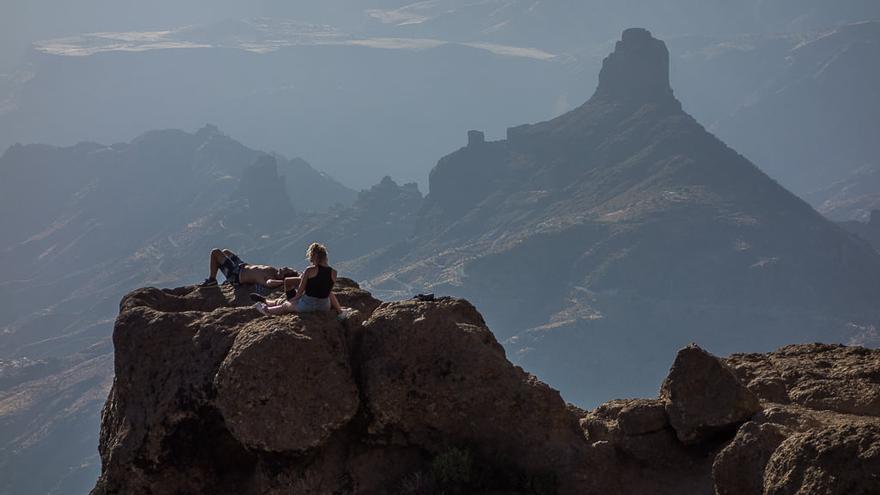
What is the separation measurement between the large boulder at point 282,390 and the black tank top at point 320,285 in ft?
4.32

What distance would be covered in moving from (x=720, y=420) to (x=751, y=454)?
1.51m

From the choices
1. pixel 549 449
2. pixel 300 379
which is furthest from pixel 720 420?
pixel 300 379

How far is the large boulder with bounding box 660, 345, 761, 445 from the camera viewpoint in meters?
12.6

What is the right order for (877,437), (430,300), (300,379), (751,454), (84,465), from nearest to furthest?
(877,437) < (751,454) < (300,379) < (430,300) < (84,465)

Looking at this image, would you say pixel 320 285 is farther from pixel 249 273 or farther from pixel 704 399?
pixel 704 399

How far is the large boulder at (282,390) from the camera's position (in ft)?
38.7

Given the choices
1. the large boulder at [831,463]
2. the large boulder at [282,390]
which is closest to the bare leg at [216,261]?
the large boulder at [282,390]

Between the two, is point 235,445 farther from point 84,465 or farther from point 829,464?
point 84,465

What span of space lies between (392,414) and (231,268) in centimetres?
576

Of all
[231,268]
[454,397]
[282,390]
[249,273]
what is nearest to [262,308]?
[282,390]

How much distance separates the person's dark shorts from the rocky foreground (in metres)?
2.73

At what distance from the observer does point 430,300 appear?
14.0m

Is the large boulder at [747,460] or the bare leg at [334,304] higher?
the bare leg at [334,304]

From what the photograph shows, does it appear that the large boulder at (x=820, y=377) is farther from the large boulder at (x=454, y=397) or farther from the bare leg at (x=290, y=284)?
the bare leg at (x=290, y=284)
